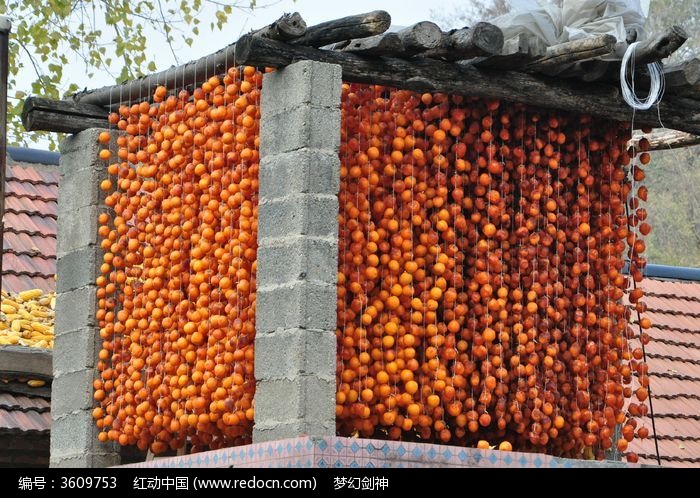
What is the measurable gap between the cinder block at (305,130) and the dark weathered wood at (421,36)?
0.50 meters

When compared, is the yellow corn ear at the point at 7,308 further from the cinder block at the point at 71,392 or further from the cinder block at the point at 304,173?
the cinder block at the point at 304,173

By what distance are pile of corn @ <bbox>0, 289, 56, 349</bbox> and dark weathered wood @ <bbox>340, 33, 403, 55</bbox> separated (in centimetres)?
349

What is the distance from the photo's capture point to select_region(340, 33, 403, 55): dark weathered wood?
24.1ft

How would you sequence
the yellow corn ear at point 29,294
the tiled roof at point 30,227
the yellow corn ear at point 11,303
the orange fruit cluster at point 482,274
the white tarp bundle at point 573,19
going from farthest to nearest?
the tiled roof at point 30,227 → the yellow corn ear at point 29,294 → the yellow corn ear at point 11,303 → the white tarp bundle at point 573,19 → the orange fruit cluster at point 482,274

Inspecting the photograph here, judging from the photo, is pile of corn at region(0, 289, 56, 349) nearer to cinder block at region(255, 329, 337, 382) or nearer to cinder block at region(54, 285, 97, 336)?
cinder block at region(54, 285, 97, 336)

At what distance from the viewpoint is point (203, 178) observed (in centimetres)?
795

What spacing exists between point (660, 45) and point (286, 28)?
1956 millimetres

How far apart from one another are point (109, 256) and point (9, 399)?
1.53 meters

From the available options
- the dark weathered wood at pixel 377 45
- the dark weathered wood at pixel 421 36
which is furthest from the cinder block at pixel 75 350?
the dark weathered wood at pixel 421 36

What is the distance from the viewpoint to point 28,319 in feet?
33.1

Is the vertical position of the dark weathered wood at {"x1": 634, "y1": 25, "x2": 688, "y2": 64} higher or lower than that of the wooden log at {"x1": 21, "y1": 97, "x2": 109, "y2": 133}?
lower

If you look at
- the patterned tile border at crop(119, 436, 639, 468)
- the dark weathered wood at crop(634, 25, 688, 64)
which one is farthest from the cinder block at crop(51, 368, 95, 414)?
the dark weathered wood at crop(634, 25, 688, 64)

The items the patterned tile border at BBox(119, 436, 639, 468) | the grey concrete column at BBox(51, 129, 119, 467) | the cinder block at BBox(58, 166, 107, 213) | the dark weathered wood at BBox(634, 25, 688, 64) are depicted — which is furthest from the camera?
the cinder block at BBox(58, 166, 107, 213)

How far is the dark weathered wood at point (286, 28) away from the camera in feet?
23.6
